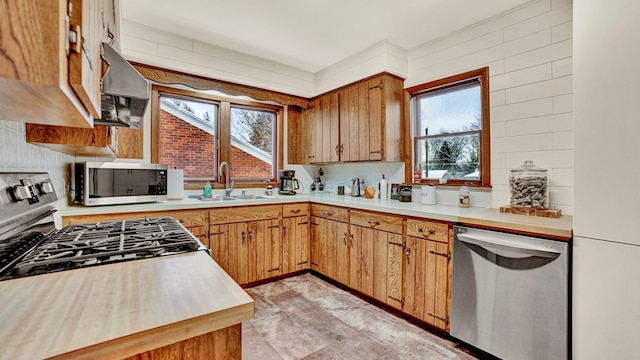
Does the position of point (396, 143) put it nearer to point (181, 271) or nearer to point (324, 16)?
point (324, 16)

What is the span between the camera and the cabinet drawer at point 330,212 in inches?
116

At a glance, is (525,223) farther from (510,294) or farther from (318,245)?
(318,245)

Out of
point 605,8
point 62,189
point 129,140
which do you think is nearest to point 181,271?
point 62,189

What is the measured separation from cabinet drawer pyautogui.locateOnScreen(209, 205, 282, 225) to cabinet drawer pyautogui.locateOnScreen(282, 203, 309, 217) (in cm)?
6

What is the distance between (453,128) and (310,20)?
163 centimetres

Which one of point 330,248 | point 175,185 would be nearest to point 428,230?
point 330,248

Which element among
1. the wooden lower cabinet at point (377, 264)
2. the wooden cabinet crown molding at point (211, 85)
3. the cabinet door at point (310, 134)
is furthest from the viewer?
the cabinet door at point (310, 134)

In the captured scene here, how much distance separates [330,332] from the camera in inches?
87.3

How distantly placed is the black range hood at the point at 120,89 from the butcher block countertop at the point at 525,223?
1.97 metres

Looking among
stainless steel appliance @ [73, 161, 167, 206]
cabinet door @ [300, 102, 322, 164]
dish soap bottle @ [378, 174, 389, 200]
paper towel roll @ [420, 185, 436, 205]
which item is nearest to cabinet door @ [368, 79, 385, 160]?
dish soap bottle @ [378, 174, 389, 200]

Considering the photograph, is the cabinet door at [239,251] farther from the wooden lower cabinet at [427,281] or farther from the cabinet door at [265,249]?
the wooden lower cabinet at [427,281]

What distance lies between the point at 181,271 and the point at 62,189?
6.00ft

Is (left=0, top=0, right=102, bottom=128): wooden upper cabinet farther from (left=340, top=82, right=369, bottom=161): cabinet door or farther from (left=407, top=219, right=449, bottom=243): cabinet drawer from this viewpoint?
(left=340, top=82, right=369, bottom=161): cabinet door

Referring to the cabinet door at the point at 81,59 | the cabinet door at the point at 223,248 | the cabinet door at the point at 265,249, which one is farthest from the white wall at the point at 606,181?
the cabinet door at the point at 223,248
